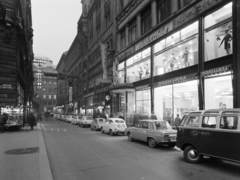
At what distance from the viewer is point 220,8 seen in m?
14.8

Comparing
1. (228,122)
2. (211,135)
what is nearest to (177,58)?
(211,135)

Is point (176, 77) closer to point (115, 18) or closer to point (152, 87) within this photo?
point (152, 87)

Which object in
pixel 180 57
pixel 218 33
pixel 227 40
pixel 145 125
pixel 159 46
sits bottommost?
pixel 145 125

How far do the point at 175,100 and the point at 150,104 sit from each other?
4347 millimetres

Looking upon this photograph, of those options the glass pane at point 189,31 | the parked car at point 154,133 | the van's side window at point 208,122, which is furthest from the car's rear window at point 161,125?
the glass pane at point 189,31

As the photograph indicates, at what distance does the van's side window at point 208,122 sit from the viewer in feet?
26.4

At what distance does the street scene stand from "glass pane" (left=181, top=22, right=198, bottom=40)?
3.2 inches

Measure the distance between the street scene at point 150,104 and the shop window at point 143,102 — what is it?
0.39 feet

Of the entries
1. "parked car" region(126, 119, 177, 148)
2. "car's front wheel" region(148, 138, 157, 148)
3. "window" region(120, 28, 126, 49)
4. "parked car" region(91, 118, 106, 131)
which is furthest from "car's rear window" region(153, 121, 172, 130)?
"window" region(120, 28, 126, 49)

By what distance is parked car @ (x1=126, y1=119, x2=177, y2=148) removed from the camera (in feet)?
37.9

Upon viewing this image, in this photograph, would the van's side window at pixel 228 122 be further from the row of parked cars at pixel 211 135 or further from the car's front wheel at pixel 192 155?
the car's front wheel at pixel 192 155

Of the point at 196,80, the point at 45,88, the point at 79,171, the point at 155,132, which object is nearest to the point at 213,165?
the point at 155,132

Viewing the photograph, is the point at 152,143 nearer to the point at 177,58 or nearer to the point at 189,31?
the point at 177,58

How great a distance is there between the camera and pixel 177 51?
752 inches
